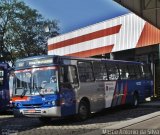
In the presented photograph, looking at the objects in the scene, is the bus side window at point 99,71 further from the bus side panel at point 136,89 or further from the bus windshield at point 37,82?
the bus windshield at point 37,82

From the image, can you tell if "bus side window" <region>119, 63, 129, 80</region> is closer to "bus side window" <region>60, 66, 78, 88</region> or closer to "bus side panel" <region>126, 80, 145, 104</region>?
"bus side panel" <region>126, 80, 145, 104</region>

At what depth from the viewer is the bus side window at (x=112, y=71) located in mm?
20641

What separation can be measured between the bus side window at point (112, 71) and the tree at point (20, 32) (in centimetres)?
3796

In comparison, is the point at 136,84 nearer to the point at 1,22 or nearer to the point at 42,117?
the point at 42,117

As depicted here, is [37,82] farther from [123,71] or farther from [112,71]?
[123,71]

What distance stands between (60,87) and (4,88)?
264 inches

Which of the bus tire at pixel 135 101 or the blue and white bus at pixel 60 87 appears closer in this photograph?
the blue and white bus at pixel 60 87

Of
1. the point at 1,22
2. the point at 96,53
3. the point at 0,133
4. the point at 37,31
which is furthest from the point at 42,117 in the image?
the point at 37,31

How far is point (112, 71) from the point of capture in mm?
21000

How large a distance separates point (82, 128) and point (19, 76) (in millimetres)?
3679

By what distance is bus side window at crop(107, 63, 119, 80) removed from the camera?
20641 mm

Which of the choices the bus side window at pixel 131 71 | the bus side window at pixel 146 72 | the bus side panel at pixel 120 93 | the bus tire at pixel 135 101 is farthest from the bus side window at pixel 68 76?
the bus side window at pixel 146 72

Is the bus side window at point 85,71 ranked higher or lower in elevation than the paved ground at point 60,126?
higher

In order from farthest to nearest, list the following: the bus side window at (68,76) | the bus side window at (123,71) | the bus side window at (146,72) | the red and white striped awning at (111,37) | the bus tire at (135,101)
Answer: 1. the red and white striped awning at (111,37)
2. the bus side window at (146,72)
3. the bus tire at (135,101)
4. the bus side window at (123,71)
5. the bus side window at (68,76)
